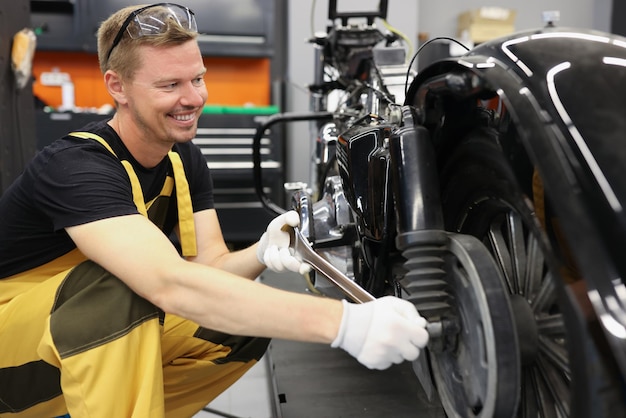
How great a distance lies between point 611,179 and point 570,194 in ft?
0.18

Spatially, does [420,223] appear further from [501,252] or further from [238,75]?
[238,75]

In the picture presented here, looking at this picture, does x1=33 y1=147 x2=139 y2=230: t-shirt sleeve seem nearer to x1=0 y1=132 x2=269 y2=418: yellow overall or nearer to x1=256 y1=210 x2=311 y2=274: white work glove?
x1=0 y1=132 x2=269 y2=418: yellow overall

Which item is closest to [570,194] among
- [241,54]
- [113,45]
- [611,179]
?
[611,179]

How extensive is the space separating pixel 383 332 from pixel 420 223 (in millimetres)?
164

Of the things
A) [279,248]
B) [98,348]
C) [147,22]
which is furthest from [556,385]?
[147,22]

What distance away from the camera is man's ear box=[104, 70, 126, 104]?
3.85 feet

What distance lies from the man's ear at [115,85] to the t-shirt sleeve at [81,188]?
14 centimetres

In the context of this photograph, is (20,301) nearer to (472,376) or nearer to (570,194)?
(472,376)

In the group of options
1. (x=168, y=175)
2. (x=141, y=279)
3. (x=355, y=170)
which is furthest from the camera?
(x=168, y=175)

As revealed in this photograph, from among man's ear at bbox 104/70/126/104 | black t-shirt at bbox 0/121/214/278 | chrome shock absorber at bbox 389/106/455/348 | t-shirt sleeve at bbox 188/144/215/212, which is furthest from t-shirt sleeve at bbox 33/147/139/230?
chrome shock absorber at bbox 389/106/455/348

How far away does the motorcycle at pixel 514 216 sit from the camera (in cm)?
61

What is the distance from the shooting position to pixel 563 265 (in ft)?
2.04

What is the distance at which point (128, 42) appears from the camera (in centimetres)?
113

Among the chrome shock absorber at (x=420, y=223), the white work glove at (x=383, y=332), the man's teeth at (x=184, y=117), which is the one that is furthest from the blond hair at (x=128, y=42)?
the white work glove at (x=383, y=332)
